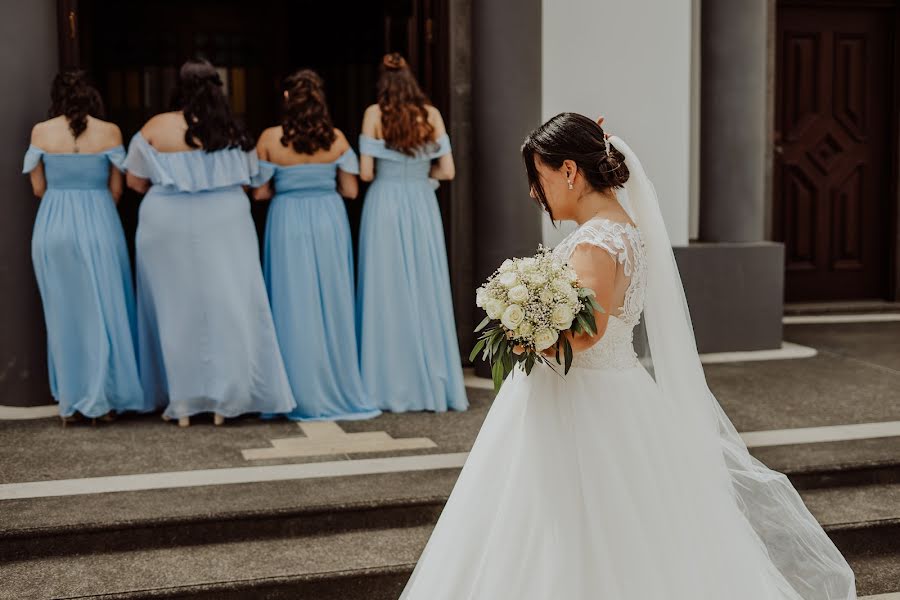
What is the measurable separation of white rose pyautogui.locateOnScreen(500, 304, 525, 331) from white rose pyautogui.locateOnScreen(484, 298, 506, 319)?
34 millimetres

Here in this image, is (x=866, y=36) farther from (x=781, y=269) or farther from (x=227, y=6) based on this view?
(x=227, y=6)

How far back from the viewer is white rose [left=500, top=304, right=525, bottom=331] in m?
2.87

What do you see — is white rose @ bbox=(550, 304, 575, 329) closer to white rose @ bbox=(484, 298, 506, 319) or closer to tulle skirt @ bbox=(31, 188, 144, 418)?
white rose @ bbox=(484, 298, 506, 319)

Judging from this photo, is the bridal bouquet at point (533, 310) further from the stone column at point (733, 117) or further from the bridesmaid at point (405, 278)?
the stone column at point (733, 117)

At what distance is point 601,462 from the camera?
3092mm

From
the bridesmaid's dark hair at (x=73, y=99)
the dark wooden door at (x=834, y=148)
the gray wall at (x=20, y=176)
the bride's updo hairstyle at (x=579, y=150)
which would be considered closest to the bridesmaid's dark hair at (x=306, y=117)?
the bridesmaid's dark hair at (x=73, y=99)

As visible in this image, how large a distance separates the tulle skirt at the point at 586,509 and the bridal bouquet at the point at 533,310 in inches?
9.0

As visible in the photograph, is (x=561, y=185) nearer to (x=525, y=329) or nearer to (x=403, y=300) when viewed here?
(x=525, y=329)

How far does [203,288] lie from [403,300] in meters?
1.07

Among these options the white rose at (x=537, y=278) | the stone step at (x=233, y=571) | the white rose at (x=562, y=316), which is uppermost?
the white rose at (x=537, y=278)

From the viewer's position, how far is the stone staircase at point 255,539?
403 cm

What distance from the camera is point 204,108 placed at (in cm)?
596

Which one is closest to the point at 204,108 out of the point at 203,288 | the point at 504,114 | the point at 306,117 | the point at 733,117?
the point at 306,117

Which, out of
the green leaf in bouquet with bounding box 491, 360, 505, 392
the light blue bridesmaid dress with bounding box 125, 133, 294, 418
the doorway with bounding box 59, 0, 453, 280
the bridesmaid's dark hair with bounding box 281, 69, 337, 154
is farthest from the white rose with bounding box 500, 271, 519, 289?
the doorway with bounding box 59, 0, 453, 280
